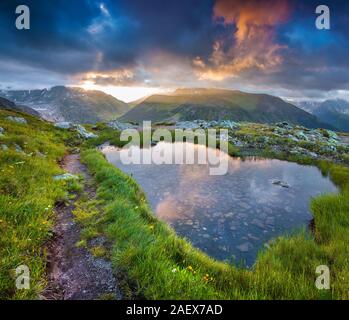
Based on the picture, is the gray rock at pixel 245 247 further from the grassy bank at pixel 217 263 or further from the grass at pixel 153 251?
the grassy bank at pixel 217 263

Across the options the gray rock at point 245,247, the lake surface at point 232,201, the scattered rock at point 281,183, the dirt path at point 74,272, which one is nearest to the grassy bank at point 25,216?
the dirt path at point 74,272

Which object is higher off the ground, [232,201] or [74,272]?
[232,201]

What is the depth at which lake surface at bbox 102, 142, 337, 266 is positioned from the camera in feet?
31.1

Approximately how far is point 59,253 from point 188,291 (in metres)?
4.11

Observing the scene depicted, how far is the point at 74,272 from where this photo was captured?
602 centimetres

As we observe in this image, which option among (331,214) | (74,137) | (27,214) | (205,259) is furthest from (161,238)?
(74,137)

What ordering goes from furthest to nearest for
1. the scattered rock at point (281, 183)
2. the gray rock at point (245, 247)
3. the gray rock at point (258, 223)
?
the scattered rock at point (281, 183) < the gray rock at point (258, 223) < the gray rock at point (245, 247)

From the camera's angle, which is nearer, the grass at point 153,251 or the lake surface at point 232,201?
the grass at point 153,251

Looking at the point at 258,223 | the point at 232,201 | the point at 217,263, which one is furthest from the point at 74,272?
the point at 232,201

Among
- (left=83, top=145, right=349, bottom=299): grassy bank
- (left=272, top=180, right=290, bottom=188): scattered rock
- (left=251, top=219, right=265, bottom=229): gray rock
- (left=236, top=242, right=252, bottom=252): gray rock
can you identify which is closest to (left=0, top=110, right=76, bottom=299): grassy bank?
(left=83, top=145, right=349, bottom=299): grassy bank

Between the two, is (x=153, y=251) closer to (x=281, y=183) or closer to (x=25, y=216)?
(x=25, y=216)

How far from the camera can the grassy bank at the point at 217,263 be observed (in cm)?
537

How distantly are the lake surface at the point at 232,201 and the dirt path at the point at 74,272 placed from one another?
410 cm

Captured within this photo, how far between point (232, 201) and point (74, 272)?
30.8ft
